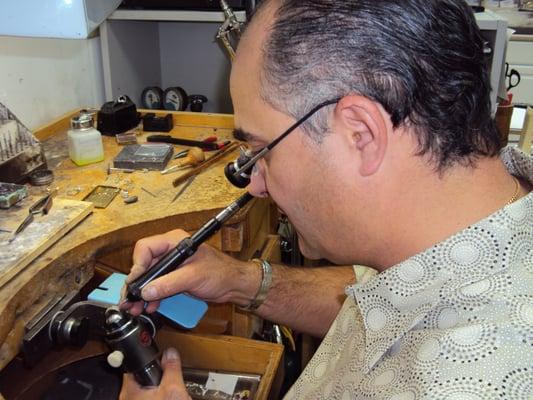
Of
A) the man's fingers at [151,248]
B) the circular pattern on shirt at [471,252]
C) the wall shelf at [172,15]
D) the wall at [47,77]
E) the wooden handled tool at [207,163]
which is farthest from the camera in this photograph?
the wall shelf at [172,15]

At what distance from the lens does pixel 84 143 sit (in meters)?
1.28

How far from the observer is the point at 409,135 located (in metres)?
0.63

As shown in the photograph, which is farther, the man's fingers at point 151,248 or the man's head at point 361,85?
the man's fingers at point 151,248

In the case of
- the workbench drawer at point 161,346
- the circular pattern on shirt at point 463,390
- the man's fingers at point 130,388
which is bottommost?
the workbench drawer at point 161,346

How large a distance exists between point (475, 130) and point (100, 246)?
67 cm

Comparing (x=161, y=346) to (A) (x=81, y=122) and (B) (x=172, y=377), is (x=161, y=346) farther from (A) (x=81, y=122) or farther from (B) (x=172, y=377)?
(A) (x=81, y=122)

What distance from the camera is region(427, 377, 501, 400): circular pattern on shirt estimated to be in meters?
0.49

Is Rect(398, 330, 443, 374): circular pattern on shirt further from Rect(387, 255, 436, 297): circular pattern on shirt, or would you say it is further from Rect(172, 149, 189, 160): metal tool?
Rect(172, 149, 189, 160): metal tool

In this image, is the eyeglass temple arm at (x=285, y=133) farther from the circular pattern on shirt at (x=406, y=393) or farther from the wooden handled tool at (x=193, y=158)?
the wooden handled tool at (x=193, y=158)

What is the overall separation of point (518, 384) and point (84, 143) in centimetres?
109

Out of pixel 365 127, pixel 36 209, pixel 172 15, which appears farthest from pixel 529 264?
pixel 172 15

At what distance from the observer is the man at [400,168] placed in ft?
1.91

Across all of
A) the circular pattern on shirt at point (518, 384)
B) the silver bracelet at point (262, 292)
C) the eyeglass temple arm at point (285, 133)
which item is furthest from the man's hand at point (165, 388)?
the circular pattern on shirt at point (518, 384)

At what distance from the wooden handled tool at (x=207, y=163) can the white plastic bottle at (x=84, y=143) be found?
0.86ft
